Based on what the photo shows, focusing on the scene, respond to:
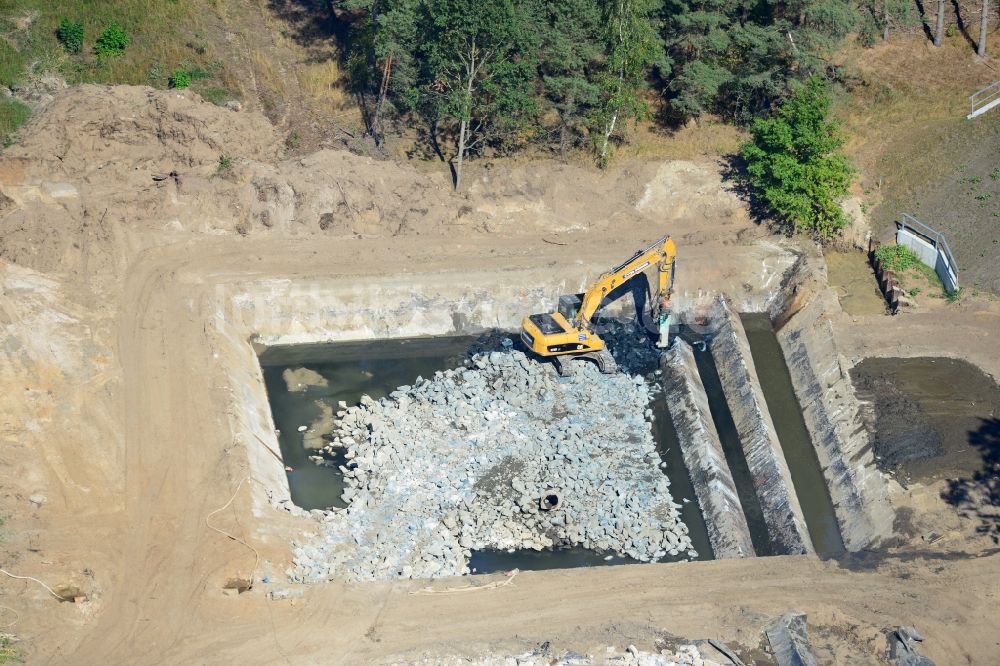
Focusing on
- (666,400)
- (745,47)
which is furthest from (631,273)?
(745,47)

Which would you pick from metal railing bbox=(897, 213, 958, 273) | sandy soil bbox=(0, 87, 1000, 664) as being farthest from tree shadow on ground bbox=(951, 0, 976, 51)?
sandy soil bbox=(0, 87, 1000, 664)

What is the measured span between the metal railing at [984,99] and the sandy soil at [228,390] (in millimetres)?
10894

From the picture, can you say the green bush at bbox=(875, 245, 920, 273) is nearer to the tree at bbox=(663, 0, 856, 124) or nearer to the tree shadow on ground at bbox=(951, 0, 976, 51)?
the tree at bbox=(663, 0, 856, 124)

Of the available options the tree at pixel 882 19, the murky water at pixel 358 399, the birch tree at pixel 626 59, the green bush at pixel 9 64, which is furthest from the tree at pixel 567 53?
the green bush at pixel 9 64

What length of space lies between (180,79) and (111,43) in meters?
3.57

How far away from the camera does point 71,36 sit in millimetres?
42875

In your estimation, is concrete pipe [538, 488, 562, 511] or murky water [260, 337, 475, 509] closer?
concrete pipe [538, 488, 562, 511]

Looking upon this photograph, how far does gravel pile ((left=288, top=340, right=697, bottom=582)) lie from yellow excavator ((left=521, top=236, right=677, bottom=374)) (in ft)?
2.01

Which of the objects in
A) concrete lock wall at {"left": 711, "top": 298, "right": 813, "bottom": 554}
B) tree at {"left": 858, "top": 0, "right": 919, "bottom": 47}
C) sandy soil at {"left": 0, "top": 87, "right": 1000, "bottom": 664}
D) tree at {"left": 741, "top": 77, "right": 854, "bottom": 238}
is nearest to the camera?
sandy soil at {"left": 0, "top": 87, "right": 1000, "bottom": 664}

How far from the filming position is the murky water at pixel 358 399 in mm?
28359

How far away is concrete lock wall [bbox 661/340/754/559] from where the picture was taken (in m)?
28.7

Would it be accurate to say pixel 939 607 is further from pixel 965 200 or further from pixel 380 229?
pixel 380 229

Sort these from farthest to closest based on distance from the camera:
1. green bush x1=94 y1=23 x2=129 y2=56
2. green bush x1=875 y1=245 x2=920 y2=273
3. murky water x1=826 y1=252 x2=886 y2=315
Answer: green bush x1=94 y1=23 x2=129 y2=56 → green bush x1=875 y1=245 x2=920 y2=273 → murky water x1=826 y1=252 x2=886 y2=315

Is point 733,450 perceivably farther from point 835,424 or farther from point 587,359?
point 587,359
